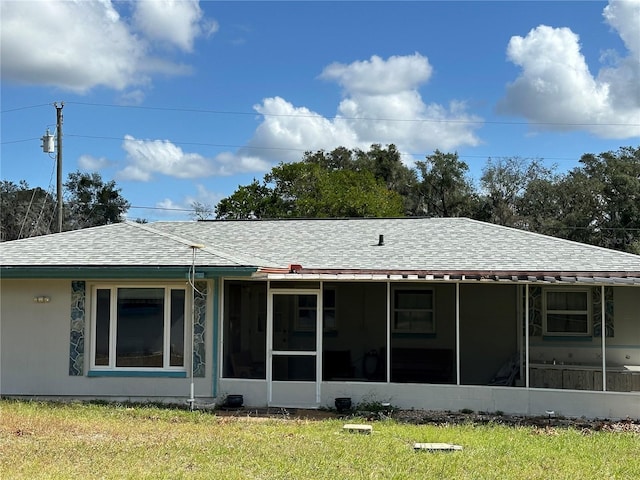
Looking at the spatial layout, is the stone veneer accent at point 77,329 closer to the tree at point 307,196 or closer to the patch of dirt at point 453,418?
the patch of dirt at point 453,418

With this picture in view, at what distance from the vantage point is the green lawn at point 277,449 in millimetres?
7961

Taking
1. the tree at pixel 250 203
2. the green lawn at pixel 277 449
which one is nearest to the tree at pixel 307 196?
the tree at pixel 250 203

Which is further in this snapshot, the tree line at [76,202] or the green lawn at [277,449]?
A: the tree line at [76,202]

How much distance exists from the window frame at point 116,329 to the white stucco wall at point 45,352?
5.2 inches

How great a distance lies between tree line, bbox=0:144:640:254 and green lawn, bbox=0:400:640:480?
25.2 metres

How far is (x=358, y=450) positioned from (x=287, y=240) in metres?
8.65

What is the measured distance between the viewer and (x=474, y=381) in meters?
16.1

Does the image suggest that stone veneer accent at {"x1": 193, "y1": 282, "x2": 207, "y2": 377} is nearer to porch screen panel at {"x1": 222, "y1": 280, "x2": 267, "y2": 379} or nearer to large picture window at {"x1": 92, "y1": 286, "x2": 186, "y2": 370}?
large picture window at {"x1": 92, "y1": 286, "x2": 186, "y2": 370}

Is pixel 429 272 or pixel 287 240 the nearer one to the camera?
pixel 429 272

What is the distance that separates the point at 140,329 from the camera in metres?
13.3

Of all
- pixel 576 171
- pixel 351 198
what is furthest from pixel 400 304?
pixel 576 171

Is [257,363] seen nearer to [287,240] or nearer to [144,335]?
[144,335]

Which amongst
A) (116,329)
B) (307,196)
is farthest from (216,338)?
(307,196)

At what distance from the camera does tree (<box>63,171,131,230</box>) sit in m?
45.8
